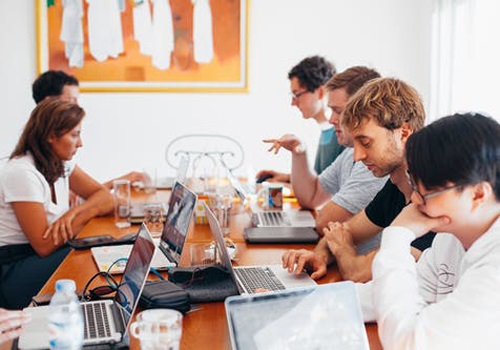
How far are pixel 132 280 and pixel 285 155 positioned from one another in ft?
10.6

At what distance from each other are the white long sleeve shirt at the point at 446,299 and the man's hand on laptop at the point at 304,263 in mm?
521

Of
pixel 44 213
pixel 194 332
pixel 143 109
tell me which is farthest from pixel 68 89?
pixel 194 332

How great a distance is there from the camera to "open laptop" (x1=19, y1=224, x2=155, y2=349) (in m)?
1.41

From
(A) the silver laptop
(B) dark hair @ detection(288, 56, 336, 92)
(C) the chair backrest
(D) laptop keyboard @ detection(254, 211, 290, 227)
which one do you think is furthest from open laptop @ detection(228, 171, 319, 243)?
(C) the chair backrest

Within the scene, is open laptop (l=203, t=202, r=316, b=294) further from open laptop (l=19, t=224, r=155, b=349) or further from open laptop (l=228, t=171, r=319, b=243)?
open laptop (l=228, t=171, r=319, b=243)

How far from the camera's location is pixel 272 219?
2.72 meters

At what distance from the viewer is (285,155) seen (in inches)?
186

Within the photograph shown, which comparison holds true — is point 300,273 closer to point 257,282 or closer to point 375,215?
point 257,282

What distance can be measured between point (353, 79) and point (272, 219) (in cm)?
68

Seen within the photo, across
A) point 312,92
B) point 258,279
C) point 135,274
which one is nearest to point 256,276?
point 258,279

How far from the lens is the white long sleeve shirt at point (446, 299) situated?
3.81 feet

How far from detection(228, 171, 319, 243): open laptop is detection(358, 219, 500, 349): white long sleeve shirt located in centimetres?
95

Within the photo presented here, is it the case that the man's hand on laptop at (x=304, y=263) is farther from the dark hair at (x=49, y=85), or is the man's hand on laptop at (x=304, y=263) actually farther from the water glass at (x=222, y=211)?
the dark hair at (x=49, y=85)

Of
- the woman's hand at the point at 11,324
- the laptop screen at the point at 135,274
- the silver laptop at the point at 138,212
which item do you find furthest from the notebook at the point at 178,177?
the woman's hand at the point at 11,324
